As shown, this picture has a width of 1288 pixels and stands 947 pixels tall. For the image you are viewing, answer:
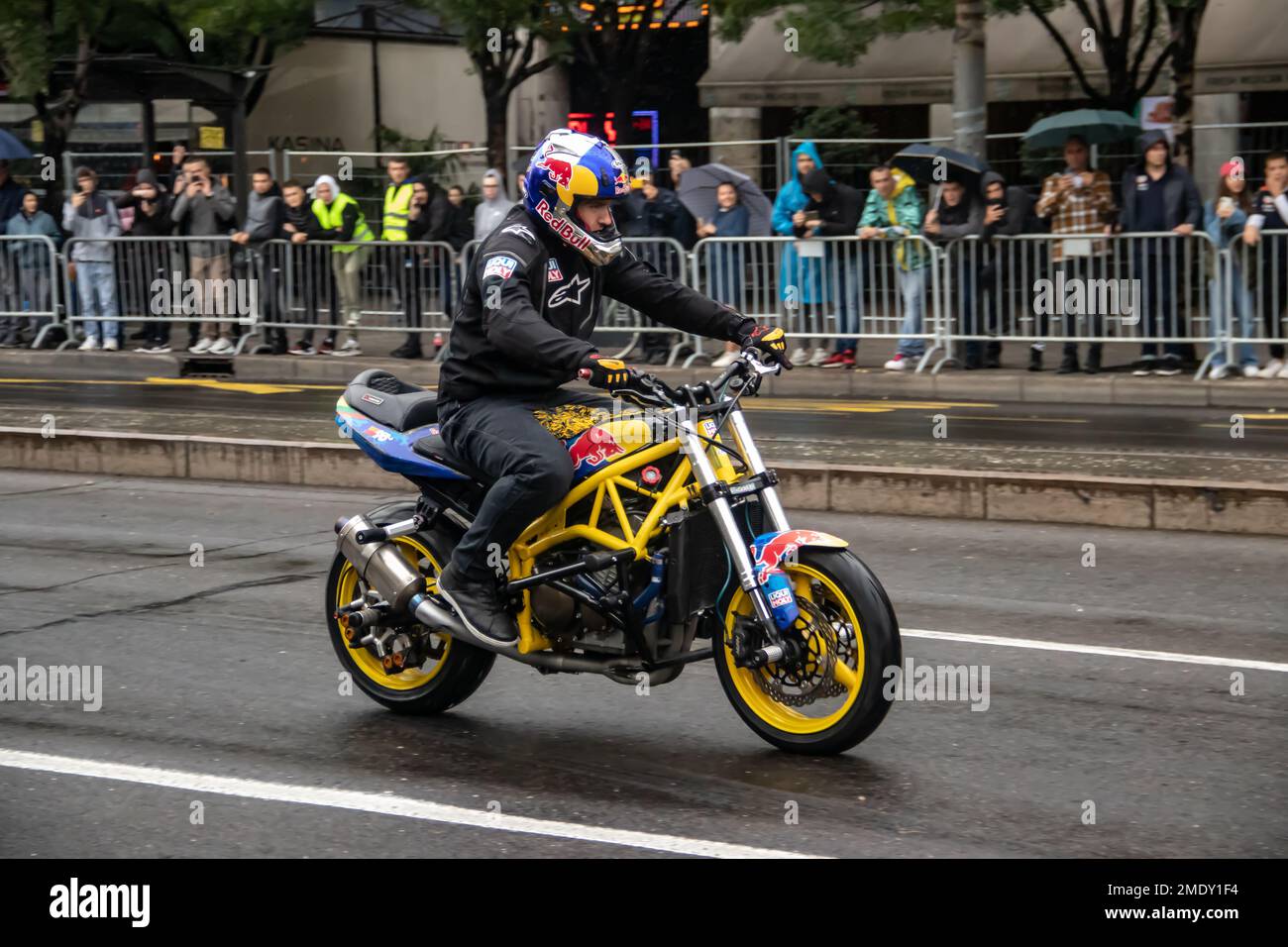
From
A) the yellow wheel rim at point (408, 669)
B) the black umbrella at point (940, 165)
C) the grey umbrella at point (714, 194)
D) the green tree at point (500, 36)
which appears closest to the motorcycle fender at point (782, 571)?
the yellow wheel rim at point (408, 669)

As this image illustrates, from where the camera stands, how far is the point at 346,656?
6859mm

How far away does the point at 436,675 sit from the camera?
667 cm

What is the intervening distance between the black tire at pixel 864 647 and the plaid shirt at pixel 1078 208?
11.1 m

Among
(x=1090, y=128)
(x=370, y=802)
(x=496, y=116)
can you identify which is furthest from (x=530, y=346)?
(x=496, y=116)

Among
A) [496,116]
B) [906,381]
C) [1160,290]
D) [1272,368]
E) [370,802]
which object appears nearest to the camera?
[370,802]

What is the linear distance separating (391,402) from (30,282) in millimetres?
15386

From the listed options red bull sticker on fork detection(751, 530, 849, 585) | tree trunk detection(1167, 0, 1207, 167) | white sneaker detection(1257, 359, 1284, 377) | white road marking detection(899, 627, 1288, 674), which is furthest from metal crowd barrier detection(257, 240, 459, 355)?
red bull sticker on fork detection(751, 530, 849, 585)

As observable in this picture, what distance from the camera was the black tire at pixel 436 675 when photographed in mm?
6609

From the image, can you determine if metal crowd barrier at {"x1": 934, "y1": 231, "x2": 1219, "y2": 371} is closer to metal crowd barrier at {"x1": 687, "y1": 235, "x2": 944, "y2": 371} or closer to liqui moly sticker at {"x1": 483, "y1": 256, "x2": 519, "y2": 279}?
metal crowd barrier at {"x1": 687, "y1": 235, "x2": 944, "y2": 371}

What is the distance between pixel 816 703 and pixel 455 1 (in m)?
19.9

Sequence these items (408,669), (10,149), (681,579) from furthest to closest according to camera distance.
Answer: (10,149) → (408,669) → (681,579)

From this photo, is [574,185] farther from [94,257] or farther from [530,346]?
[94,257]
